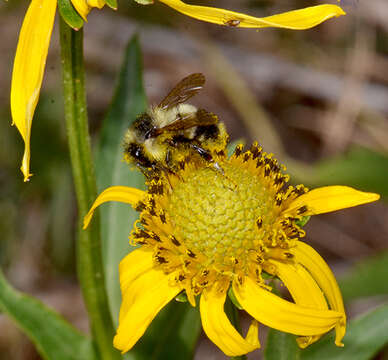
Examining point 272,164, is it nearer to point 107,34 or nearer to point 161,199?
point 161,199

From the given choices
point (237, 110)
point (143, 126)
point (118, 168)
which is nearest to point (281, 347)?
point (143, 126)

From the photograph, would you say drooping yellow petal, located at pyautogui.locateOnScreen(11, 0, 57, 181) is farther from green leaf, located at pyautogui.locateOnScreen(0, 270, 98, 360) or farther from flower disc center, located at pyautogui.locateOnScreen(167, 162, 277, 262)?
green leaf, located at pyautogui.locateOnScreen(0, 270, 98, 360)

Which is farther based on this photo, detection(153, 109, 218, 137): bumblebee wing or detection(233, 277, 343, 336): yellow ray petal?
detection(153, 109, 218, 137): bumblebee wing

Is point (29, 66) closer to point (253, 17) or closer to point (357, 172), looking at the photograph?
point (253, 17)

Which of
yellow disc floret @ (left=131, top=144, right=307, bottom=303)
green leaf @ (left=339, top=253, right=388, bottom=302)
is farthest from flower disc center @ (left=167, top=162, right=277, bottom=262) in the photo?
green leaf @ (left=339, top=253, right=388, bottom=302)

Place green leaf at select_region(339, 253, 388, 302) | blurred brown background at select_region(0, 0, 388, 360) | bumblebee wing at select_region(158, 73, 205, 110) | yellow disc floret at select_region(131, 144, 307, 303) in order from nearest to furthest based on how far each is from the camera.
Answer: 1. yellow disc floret at select_region(131, 144, 307, 303)
2. bumblebee wing at select_region(158, 73, 205, 110)
3. green leaf at select_region(339, 253, 388, 302)
4. blurred brown background at select_region(0, 0, 388, 360)

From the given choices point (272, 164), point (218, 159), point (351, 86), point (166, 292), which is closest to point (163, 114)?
point (218, 159)
